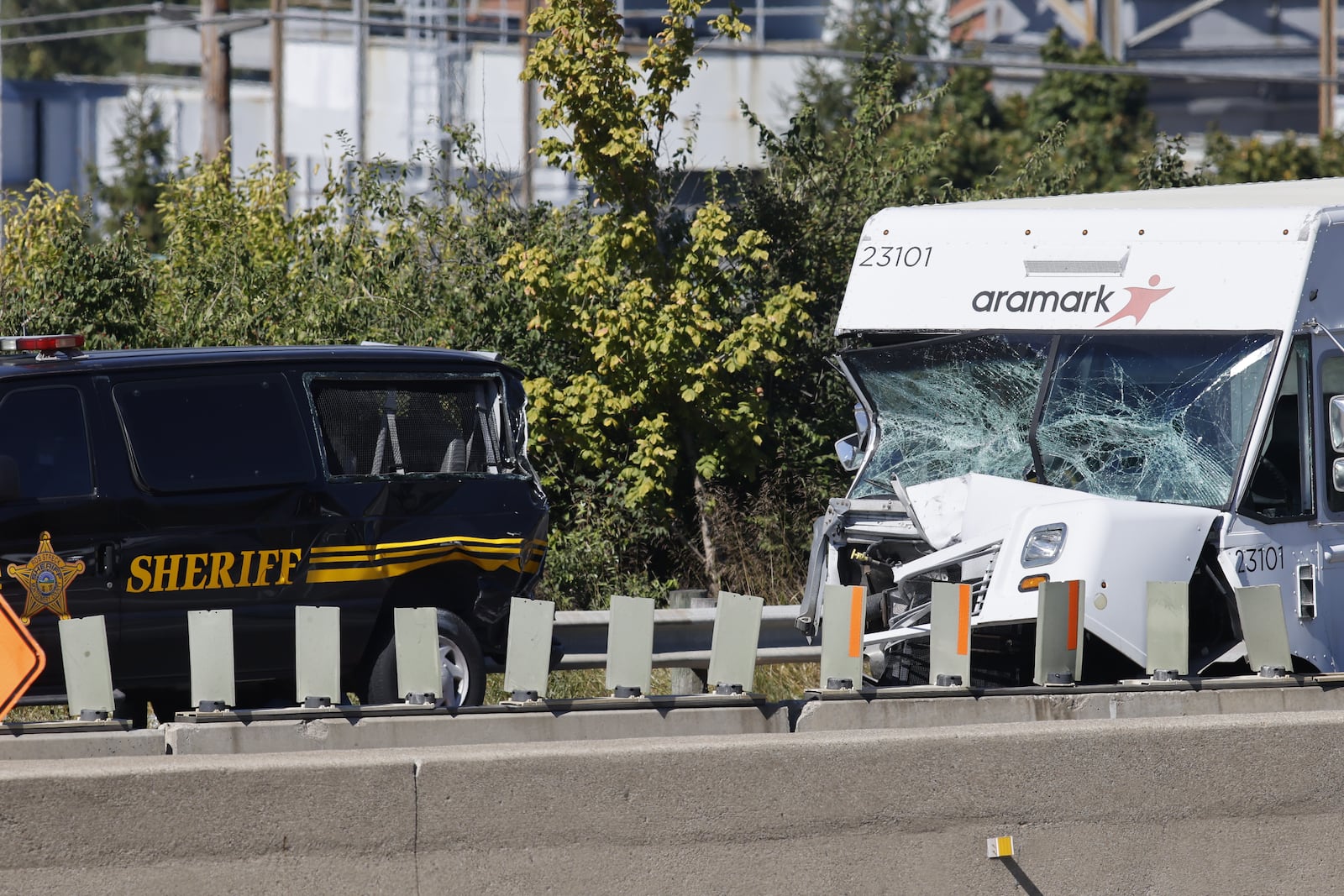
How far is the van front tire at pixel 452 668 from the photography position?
7.73 metres

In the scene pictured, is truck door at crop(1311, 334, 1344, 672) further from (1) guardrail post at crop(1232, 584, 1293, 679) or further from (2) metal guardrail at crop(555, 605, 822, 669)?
(2) metal guardrail at crop(555, 605, 822, 669)

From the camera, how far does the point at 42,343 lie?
734 cm

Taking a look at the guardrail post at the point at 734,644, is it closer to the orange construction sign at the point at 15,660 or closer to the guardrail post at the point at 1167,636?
the guardrail post at the point at 1167,636

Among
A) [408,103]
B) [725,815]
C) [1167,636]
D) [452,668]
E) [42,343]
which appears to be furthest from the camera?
[408,103]

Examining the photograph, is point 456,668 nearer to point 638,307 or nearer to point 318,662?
point 318,662

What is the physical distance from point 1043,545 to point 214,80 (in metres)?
15.0

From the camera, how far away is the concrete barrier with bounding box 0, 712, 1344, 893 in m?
4.47

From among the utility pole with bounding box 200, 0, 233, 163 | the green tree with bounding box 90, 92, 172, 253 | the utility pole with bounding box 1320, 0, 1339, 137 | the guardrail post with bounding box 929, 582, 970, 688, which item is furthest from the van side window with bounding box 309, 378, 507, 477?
the utility pole with bounding box 1320, 0, 1339, 137

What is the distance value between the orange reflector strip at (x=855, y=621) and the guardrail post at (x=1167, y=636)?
1.16 meters

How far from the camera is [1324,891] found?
17.2 feet


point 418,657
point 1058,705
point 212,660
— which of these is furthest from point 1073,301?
point 212,660

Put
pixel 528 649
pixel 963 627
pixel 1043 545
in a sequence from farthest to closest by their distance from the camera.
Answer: pixel 1043 545, pixel 963 627, pixel 528 649

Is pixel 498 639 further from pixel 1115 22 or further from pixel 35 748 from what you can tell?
pixel 1115 22

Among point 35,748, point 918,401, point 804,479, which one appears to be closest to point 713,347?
point 804,479
